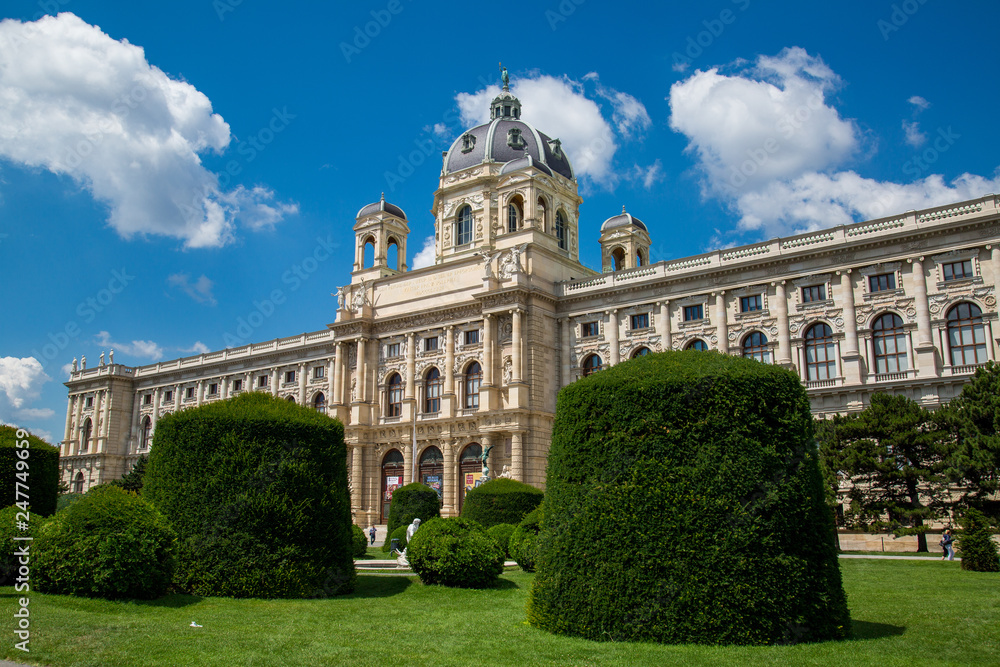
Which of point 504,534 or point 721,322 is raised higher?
point 721,322

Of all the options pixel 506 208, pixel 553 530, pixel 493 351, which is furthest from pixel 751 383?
pixel 506 208

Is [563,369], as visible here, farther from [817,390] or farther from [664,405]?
[664,405]

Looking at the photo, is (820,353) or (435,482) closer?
(820,353)

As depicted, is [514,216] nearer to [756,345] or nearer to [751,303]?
[751,303]

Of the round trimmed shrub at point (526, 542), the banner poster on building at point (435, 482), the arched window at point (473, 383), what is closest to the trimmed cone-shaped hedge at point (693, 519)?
the round trimmed shrub at point (526, 542)

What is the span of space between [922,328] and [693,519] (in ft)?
111

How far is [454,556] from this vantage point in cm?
1966

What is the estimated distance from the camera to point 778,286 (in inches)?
1770

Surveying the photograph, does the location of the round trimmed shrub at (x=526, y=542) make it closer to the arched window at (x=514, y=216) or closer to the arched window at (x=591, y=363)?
the arched window at (x=591, y=363)

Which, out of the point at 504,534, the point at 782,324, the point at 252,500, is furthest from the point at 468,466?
the point at 252,500

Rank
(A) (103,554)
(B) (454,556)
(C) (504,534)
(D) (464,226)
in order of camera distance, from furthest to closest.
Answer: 1. (D) (464,226)
2. (C) (504,534)
3. (B) (454,556)
4. (A) (103,554)

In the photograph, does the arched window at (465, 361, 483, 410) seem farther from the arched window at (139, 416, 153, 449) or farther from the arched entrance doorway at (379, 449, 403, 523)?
the arched window at (139, 416, 153, 449)

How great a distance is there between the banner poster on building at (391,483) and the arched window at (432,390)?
550 centimetres

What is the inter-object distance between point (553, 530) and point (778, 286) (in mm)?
35683
